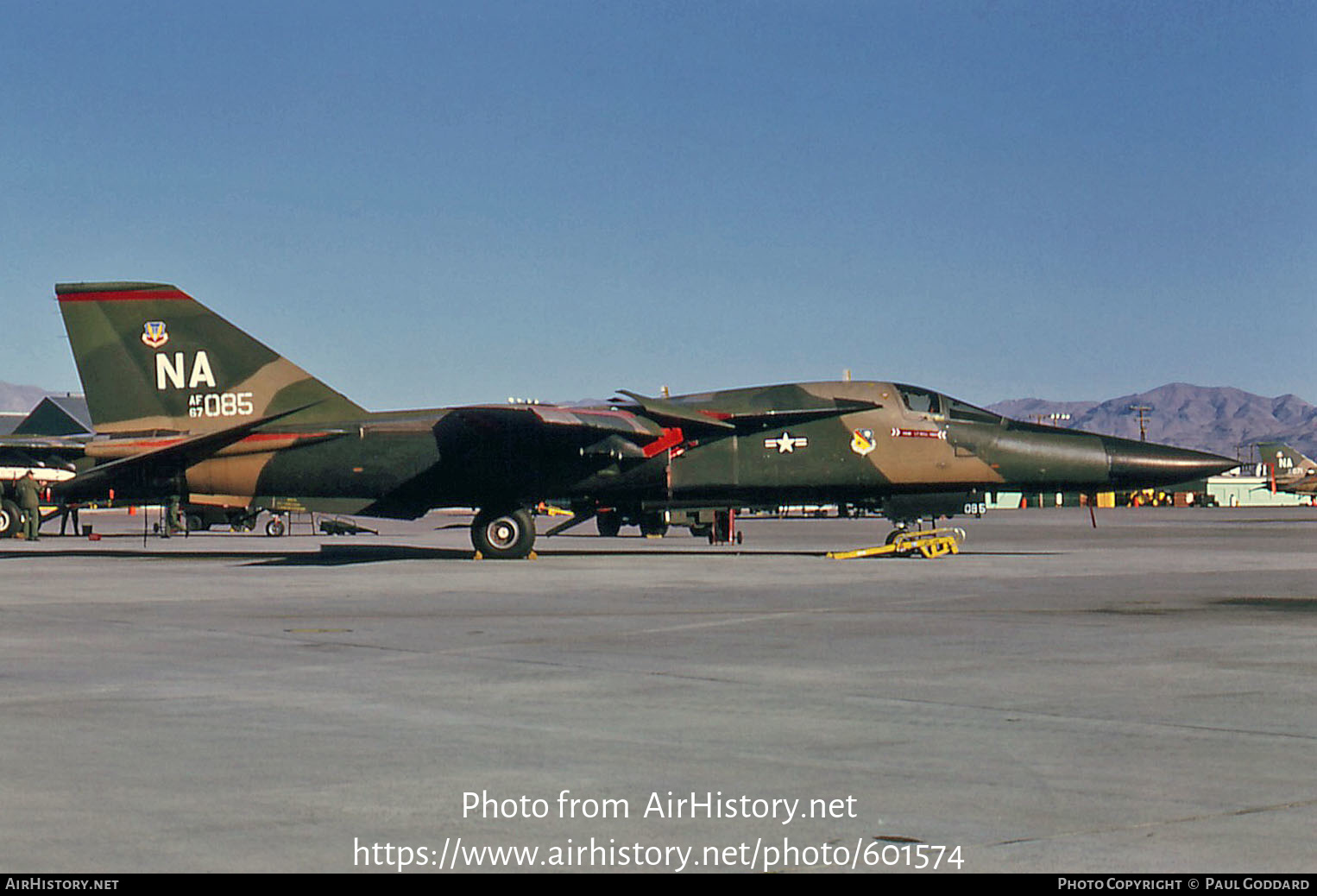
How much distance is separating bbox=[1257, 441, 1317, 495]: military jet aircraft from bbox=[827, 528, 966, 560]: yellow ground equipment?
6836cm

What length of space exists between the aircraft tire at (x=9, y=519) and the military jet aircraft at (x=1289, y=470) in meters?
75.0

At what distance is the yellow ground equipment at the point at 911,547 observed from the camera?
88.6 ft

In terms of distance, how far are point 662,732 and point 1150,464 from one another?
20.7 meters

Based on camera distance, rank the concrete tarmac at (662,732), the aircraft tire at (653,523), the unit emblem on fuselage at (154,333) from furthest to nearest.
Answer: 1. the aircraft tire at (653,523)
2. the unit emblem on fuselage at (154,333)
3. the concrete tarmac at (662,732)

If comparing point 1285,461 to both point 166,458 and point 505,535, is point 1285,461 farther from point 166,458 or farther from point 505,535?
point 166,458

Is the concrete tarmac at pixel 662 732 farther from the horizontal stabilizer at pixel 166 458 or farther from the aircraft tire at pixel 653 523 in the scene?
the aircraft tire at pixel 653 523

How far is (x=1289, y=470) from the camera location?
350 feet

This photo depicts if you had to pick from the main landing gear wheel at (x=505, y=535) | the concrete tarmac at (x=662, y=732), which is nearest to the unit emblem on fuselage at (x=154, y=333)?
the main landing gear wheel at (x=505, y=535)

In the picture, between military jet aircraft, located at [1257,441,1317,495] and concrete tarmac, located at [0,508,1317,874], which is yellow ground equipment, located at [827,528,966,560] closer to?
concrete tarmac, located at [0,508,1317,874]

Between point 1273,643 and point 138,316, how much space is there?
852 inches

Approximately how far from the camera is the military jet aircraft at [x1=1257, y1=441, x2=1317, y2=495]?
9000 centimetres

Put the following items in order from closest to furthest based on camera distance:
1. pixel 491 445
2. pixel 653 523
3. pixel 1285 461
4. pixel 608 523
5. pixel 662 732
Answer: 1. pixel 662 732
2. pixel 491 445
3. pixel 653 523
4. pixel 608 523
5. pixel 1285 461

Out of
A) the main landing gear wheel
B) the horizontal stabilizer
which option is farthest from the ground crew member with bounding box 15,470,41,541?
the main landing gear wheel

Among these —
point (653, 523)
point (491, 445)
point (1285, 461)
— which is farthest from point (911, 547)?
point (1285, 461)
